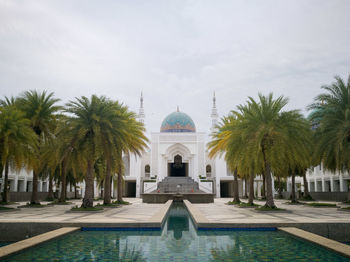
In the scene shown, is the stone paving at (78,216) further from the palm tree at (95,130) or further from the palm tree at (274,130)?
the palm tree at (274,130)

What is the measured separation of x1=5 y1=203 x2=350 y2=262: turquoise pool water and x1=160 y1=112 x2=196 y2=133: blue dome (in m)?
33.7

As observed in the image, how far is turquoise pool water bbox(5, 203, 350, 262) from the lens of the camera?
574cm

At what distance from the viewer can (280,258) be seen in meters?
5.72

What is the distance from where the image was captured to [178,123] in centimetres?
4238

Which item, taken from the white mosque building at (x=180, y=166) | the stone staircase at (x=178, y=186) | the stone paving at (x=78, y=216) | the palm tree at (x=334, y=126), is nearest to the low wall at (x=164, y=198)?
the stone staircase at (x=178, y=186)

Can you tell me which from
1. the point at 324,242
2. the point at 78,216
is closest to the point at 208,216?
the point at 78,216

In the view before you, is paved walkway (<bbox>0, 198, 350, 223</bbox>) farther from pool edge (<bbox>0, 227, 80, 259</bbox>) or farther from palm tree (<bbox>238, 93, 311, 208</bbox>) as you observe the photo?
palm tree (<bbox>238, 93, 311, 208</bbox>)

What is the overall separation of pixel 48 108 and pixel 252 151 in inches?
455

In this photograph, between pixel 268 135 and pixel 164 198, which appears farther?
pixel 164 198

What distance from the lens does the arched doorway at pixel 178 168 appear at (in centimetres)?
4176

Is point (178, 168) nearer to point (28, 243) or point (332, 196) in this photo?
point (332, 196)

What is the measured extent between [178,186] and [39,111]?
704 inches

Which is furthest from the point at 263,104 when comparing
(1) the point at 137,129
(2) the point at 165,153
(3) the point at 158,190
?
(2) the point at 165,153

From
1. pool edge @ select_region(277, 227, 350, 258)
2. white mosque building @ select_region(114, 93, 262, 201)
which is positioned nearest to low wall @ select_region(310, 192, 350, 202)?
white mosque building @ select_region(114, 93, 262, 201)
